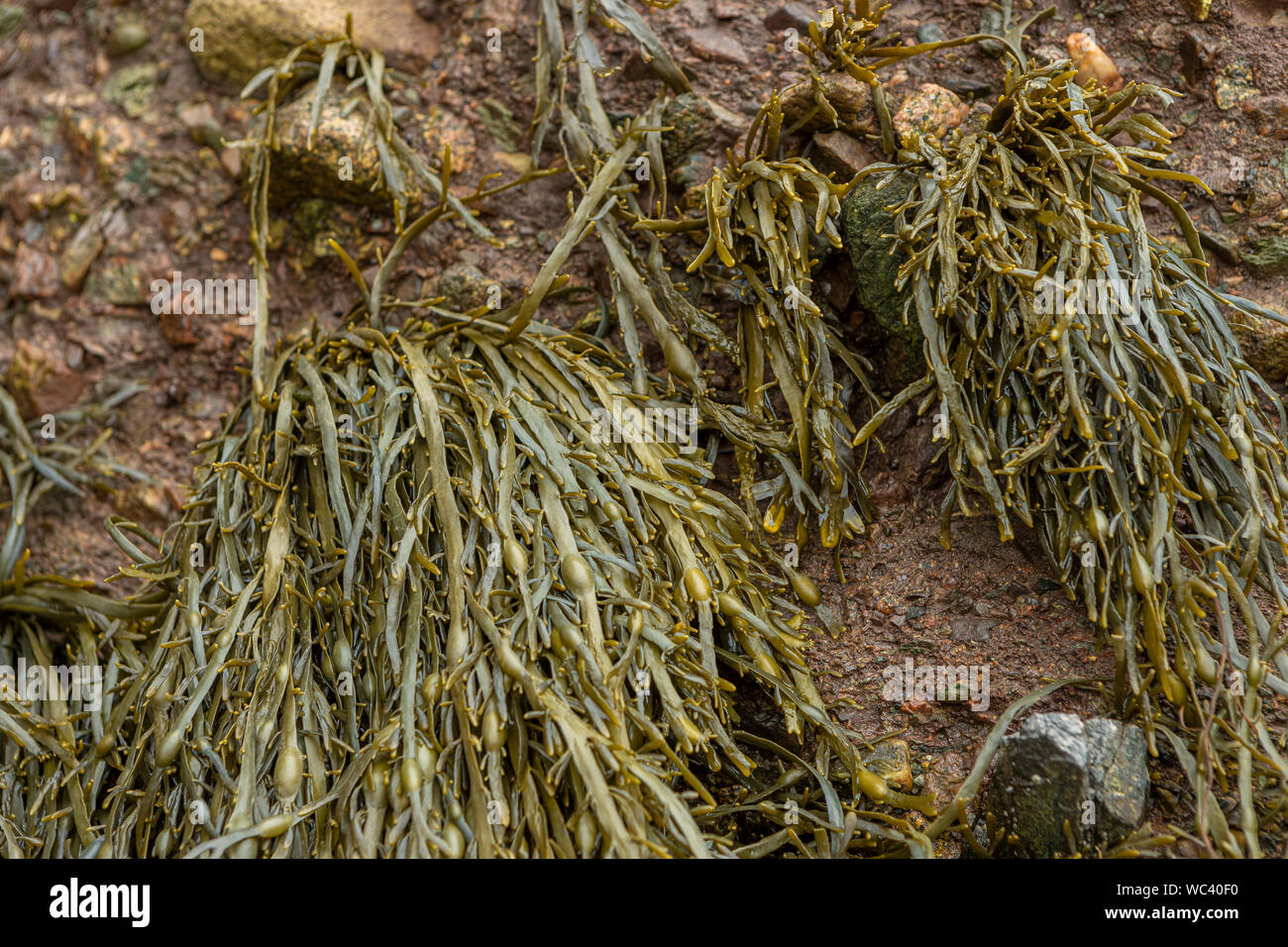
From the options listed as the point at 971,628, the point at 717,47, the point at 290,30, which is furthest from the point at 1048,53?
the point at 290,30

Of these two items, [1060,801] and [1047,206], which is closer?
[1060,801]

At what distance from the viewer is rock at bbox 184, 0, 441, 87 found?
2.20 m

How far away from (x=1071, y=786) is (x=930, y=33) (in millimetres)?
1577

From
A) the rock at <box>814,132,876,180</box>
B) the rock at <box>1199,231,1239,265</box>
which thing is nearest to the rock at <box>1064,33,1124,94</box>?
the rock at <box>1199,231,1239,265</box>

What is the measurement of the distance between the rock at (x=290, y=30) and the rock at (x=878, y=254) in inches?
49.7

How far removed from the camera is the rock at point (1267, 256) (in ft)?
5.60

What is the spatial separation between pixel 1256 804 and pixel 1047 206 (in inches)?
42.2

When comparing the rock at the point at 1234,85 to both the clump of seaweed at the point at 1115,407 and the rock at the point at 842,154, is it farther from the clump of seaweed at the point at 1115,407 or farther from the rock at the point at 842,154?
the rock at the point at 842,154

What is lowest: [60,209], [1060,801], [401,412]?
[1060,801]

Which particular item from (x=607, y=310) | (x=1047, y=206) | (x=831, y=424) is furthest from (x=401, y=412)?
(x=1047, y=206)

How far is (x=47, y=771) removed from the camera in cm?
163

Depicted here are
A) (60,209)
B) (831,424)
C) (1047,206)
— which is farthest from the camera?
(60,209)
